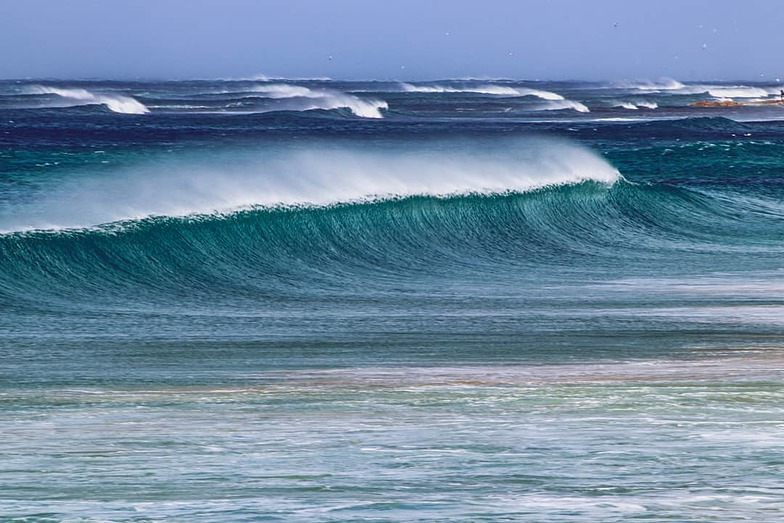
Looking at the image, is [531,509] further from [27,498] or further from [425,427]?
[27,498]

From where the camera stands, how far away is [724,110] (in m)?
94.1

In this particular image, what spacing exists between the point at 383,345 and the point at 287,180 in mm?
13332

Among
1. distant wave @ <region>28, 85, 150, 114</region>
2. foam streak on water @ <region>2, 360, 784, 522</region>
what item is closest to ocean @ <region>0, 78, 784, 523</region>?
foam streak on water @ <region>2, 360, 784, 522</region>

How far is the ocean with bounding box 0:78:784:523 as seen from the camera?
22.6 ft

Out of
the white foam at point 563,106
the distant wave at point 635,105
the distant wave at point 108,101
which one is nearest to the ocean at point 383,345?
the distant wave at point 108,101

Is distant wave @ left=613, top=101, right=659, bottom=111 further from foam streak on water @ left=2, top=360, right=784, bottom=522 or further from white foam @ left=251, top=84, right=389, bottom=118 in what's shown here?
foam streak on water @ left=2, top=360, right=784, bottom=522

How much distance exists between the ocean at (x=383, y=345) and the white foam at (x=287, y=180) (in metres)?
0.09

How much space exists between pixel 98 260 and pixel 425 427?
937 centimetres

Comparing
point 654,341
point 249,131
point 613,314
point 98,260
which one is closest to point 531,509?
point 654,341

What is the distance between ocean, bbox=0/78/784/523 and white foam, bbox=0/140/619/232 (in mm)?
86

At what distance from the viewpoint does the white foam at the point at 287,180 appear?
2038 cm

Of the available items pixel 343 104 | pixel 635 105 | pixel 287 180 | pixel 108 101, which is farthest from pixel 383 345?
pixel 635 105

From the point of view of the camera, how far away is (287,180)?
24.2 metres

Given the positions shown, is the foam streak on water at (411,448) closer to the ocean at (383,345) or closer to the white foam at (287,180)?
the ocean at (383,345)
